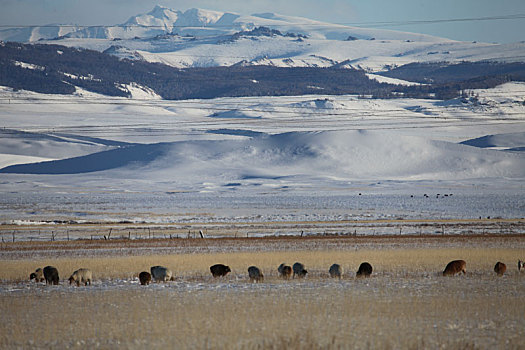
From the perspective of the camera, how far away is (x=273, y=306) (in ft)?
48.5

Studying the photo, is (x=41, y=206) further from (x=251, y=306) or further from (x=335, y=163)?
(x=335, y=163)

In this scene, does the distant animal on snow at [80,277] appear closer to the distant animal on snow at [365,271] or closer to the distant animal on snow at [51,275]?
the distant animal on snow at [51,275]

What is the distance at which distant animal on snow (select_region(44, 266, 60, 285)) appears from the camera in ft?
63.8

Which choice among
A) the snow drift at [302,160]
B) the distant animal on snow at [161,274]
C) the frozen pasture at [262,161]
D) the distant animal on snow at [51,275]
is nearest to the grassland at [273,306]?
the distant animal on snow at [51,275]

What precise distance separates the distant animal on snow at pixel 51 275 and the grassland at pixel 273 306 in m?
0.24

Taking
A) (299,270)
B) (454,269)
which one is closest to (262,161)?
(299,270)

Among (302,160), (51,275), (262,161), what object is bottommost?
(51,275)

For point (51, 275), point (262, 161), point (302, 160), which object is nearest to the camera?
point (51, 275)

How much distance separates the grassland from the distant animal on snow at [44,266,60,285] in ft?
0.80

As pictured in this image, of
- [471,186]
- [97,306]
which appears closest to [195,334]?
[97,306]

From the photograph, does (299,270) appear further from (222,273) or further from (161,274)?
(161,274)

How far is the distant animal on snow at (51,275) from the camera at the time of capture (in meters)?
Answer: 19.4

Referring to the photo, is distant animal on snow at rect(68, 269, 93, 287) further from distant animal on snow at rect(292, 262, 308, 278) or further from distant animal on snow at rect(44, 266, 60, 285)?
distant animal on snow at rect(292, 262, 308, 278)

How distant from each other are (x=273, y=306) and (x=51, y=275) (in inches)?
308
